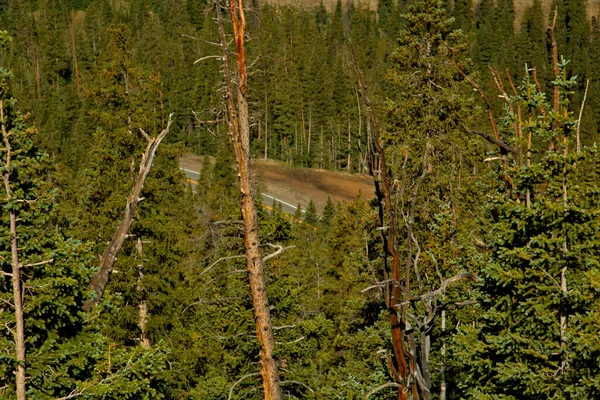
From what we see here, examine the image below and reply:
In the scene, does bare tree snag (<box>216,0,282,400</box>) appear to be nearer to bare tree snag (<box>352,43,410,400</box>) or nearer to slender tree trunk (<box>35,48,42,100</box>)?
bare tree snag (<box>352,43,410,400</box>)

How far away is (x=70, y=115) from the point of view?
3782 inches

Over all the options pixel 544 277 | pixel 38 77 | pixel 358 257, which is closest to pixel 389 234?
pixel 544 277

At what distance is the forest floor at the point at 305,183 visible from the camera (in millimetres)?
74188

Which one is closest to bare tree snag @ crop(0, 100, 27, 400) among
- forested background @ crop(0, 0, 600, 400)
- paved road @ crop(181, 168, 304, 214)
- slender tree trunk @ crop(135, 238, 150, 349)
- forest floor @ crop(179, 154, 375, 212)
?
forested background @ crop(0, 0, 600, 400)

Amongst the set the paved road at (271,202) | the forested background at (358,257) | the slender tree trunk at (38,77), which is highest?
the slender tree trunk at (38,77)

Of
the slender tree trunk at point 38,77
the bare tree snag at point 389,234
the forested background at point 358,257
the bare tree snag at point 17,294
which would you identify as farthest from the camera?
the slender tree trunk at point 38,77

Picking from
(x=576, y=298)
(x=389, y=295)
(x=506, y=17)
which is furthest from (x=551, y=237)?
(x=506, y=17)

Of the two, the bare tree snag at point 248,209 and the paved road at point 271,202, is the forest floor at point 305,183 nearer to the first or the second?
the paved road at point 271,202

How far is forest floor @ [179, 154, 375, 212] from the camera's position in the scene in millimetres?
74188

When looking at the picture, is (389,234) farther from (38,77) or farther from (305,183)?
(38,77)

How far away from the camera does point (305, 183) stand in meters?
79.5

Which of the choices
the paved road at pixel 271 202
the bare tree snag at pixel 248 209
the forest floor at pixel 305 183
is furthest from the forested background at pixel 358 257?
the forest floor at pixel 305 183

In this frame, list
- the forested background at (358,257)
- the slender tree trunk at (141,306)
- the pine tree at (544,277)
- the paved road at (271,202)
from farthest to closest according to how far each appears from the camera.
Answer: the paved road at (271,202), the slender tree trunk at (141,306), the forested background at (358,257), the pine tree at (544,277)

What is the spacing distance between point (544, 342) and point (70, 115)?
95.4m
